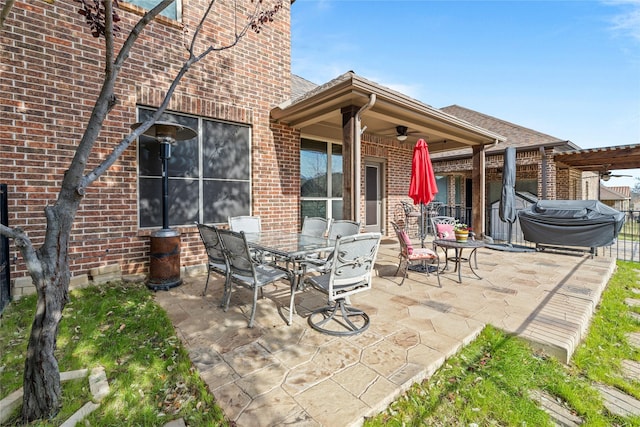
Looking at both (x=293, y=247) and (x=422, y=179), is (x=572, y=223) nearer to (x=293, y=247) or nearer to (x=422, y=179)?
(x=422, y=179)

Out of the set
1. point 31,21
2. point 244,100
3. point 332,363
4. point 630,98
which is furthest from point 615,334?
point 630,98

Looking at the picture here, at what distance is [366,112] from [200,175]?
123 inches

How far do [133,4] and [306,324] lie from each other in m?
5.38

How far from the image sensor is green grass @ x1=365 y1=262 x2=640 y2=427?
6.06ft

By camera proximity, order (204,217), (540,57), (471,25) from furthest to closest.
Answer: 1. (540,57)
2. (471,25)
3. (204,217)

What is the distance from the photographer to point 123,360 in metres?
2.37

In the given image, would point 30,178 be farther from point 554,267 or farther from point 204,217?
point 554,267

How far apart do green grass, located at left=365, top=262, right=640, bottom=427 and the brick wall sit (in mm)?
4159

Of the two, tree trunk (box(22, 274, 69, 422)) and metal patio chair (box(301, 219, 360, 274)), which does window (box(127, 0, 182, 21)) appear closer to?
metal patio chair (box(301, 219, 360, 274))

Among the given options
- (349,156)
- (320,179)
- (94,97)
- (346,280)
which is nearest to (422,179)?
(349,156)

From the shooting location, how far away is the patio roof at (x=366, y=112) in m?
4.19

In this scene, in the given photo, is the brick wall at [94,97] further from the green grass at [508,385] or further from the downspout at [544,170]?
the downspout at [544,170]

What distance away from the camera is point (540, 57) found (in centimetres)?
750

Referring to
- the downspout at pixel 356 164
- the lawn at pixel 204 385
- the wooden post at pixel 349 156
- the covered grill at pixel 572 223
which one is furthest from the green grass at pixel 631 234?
the wooden post at pixel 349 156
